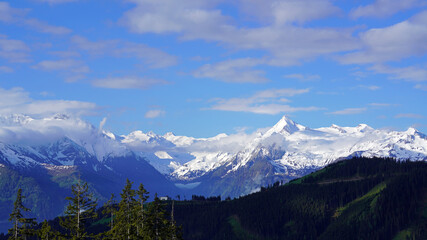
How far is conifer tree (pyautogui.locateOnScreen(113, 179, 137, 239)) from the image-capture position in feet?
319

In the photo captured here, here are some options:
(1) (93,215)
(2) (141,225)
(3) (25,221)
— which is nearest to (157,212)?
(2) (141,225)

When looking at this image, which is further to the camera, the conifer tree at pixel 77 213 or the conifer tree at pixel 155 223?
→ the conifer tree at pixel 155 223

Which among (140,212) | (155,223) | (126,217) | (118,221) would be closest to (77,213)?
(118,221)

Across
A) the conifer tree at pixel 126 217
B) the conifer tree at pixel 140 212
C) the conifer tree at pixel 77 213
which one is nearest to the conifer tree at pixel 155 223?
the conifer tree at pixel 140 212

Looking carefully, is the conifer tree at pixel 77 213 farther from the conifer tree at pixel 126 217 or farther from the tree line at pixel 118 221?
the conifer tree at pixel 126 217

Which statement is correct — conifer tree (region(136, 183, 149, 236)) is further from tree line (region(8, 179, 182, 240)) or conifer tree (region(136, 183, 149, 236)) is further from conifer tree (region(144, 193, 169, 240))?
conifer tree (region(144, 193, 169, 240))

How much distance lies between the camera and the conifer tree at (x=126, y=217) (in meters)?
97.2

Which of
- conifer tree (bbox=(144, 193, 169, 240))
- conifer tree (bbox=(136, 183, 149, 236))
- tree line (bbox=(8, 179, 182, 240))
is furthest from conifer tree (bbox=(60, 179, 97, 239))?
conifer tree (bbox=(144, 193, 169, 240))

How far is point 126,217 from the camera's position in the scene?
100875mm

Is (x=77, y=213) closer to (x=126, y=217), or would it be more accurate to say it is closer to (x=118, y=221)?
(x=118, y=221)

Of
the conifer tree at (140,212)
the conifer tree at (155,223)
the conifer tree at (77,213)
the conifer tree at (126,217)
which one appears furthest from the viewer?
the conifer tree at (155,223)

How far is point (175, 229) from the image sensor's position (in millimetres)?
110812

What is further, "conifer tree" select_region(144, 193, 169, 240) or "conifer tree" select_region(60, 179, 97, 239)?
"conifer tree" select_region(144, 193, 169, 240)

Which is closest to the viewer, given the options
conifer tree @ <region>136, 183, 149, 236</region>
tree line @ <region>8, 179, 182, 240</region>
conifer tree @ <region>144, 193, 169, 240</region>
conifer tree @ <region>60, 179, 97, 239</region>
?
conifer tree @ <region>60, 179, 97, 239</region>
